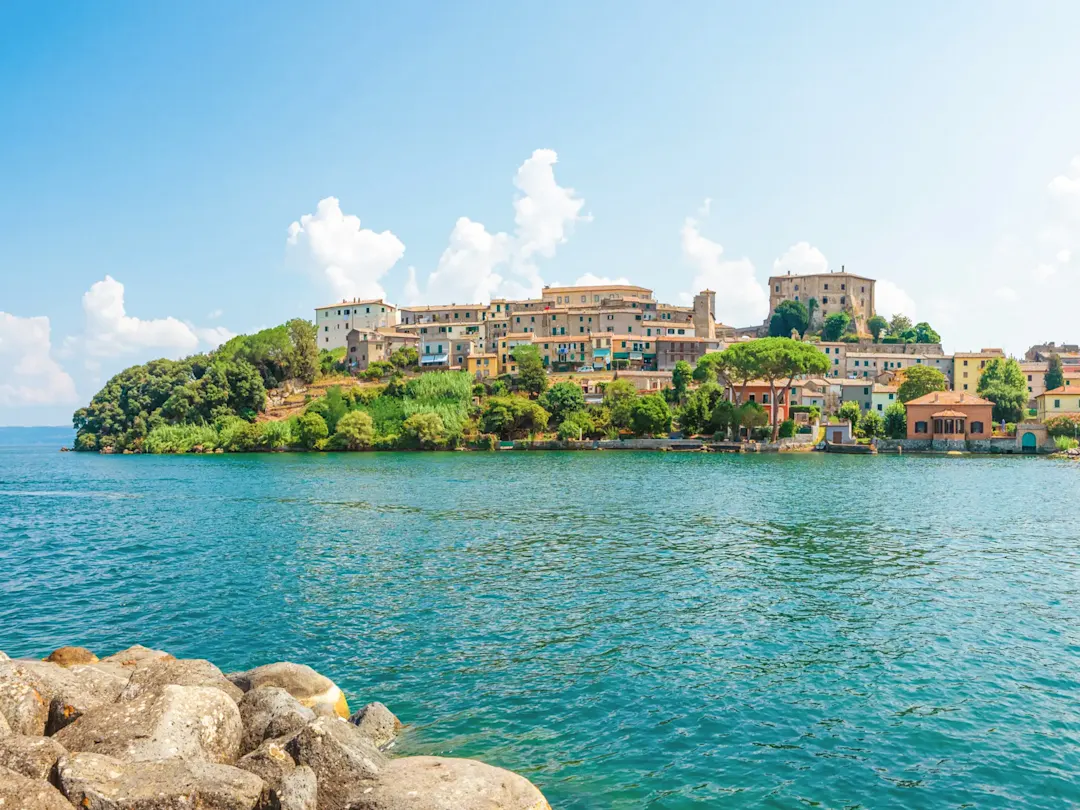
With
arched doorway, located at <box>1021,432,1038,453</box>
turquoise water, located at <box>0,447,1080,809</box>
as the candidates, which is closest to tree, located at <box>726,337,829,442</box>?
arched doorway, located at <box>1021,432,1038,453</box>

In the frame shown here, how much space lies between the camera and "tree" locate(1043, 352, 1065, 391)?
122 m

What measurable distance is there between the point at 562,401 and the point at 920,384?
51.1m

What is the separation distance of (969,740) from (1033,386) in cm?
13422

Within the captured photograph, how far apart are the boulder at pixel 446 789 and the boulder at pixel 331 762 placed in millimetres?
243

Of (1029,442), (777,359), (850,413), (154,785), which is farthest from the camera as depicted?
(850,413)

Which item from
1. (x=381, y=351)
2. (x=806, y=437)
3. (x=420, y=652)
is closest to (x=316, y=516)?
(x=420, y=652)

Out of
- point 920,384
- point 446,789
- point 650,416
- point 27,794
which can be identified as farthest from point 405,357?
point 27,794

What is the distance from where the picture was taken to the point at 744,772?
12445mm

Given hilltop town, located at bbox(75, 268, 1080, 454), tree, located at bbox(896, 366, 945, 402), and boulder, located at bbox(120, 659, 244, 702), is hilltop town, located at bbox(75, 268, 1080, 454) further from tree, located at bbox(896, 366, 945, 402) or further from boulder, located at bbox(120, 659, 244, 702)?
boulder, located at bbox(120, 659, 244, 702)

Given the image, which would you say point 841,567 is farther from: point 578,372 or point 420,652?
point 578,372

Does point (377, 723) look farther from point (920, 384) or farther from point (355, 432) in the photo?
point (920, 384)

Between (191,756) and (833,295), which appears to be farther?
(833,295)

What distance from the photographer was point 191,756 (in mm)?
10250

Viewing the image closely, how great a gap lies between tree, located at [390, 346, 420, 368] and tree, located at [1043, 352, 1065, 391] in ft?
343
